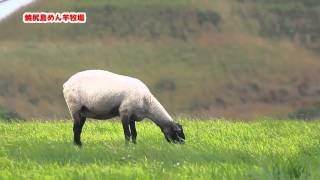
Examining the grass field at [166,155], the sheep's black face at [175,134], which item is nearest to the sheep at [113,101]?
the sheep's black face at [175,134]

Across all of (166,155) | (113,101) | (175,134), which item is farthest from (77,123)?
(166,155)

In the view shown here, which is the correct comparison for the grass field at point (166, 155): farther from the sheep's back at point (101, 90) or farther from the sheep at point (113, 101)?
the sheep's back at point (101, 90)

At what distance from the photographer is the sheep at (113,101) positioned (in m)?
13.3

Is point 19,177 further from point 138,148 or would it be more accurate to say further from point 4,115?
point 4,115

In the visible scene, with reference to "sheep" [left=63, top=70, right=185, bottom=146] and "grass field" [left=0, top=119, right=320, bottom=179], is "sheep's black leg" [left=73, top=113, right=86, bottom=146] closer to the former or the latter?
"sheep" [left=63, top=70, right=185, bottom=146]

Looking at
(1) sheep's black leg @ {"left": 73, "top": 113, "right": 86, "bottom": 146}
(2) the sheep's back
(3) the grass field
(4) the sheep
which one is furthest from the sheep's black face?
(1) sheep's black leg @ {"left": 73, "top": 113, "right": 86, "bottom": 146}

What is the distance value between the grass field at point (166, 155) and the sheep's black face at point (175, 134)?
382 mm

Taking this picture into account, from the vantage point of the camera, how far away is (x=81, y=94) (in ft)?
44.1

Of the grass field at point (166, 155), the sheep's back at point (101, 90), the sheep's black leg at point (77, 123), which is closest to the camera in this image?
the grass field at point (166, 155)

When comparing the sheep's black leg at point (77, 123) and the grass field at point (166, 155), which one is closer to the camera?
the grass field at point (166, 155)

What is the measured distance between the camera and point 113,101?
43.9ft

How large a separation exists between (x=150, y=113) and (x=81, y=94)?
1.60 meters

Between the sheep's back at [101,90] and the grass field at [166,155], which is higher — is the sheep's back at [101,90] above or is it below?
above

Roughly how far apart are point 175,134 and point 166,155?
415cm
